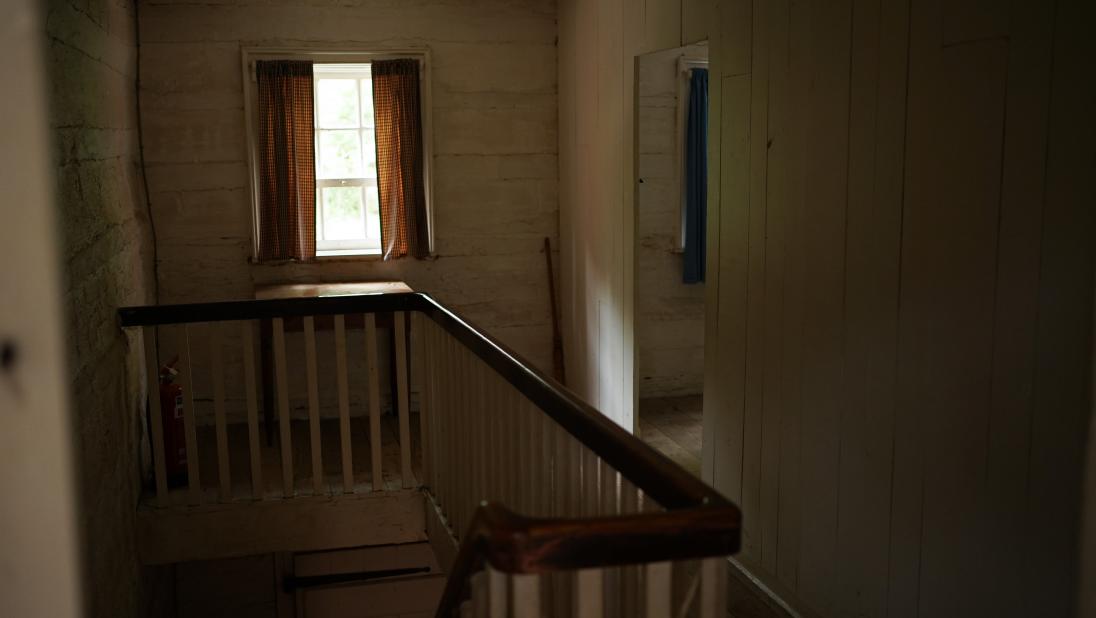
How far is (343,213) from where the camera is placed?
261 inches

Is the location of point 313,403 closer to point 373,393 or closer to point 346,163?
point 373,393

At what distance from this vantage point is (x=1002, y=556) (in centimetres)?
273

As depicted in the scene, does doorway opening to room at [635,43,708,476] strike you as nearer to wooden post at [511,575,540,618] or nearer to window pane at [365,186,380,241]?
window pane at [365,186,380,241]

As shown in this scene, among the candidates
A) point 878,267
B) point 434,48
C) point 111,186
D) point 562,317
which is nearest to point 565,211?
point 562,317

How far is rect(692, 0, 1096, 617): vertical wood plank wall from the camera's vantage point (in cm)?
253

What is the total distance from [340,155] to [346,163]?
0.21 feet

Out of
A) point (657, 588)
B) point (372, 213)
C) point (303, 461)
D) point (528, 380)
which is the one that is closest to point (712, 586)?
point (657, 588)

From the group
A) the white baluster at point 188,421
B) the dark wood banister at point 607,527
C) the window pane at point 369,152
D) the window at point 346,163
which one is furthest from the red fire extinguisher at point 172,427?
the dark wood banister at point 607,527

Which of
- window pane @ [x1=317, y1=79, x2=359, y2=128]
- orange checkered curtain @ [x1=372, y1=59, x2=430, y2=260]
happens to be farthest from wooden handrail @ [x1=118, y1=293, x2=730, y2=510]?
window pane @ [x1=317, y1=79, x2=359, y2=128]

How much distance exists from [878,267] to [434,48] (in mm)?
4073

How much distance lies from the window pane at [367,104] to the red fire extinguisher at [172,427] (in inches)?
95.2

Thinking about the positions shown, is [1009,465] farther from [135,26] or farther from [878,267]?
[135,26]

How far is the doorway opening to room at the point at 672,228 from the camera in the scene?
265 inches

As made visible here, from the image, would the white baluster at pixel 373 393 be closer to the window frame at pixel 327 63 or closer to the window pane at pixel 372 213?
the window frame at pixel 327 63
